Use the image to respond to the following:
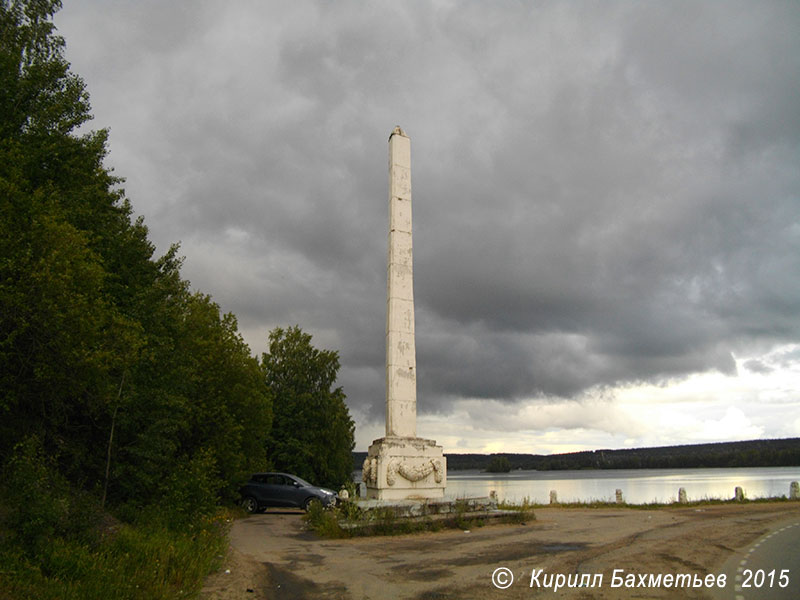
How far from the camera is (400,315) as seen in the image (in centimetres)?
1777

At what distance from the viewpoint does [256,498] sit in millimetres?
23312

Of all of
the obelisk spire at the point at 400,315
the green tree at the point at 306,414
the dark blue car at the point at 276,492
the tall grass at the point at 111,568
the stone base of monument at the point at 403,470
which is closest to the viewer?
the tall grass at the point at 111,568

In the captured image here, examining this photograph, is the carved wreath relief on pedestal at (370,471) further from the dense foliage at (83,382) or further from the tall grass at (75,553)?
the tall grass at (75,553)

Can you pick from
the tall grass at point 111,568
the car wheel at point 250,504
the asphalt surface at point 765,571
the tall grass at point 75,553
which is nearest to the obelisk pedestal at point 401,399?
the tall grass at point 75,553

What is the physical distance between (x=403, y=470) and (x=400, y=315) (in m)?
4.57

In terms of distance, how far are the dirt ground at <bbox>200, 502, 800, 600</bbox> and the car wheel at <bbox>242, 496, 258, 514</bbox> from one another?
19.7 feet

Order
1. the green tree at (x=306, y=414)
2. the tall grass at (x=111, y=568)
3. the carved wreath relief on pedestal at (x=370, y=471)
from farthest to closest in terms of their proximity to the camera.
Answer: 1. the green tree at (x=306, y=414)
2. the carved wreath relief on pedestal at (x=370, y=471)
3. the tall grass at (x=111, y=568)

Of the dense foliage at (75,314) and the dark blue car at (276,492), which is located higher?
the dense foliage at (75,314)

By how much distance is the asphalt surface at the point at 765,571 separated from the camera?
801 centimetres

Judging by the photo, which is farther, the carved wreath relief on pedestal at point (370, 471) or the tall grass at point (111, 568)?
the carved wreath relief on pedestal at point (370, 471)

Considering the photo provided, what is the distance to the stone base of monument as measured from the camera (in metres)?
16.2

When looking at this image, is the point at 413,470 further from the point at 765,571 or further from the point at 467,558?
the point at 765,571

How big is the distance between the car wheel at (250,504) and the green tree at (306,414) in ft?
49.2

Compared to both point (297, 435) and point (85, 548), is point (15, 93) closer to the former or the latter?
point (85, 548)
